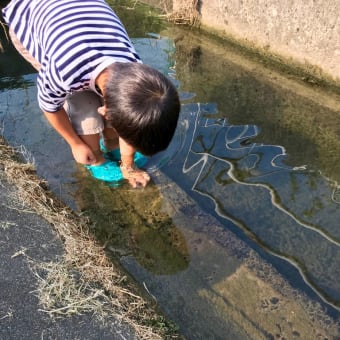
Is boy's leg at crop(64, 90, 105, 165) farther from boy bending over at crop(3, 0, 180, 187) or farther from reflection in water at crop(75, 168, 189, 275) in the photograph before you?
reflection in water at crop(75, 168, 189, 275)

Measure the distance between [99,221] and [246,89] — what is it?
72.0 inches

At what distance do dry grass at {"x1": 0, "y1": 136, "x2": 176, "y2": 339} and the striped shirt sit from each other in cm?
66

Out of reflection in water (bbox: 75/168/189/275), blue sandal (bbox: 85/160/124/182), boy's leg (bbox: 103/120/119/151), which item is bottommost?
reflection in water (bbox: 75/168/189/275)

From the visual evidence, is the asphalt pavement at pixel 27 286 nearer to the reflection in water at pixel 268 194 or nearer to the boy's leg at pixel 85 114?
the boy's leg at pixel 85 114

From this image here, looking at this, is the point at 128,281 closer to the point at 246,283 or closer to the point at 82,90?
the point at 246,283

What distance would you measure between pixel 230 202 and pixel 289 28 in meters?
1.88

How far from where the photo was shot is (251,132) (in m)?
3.29

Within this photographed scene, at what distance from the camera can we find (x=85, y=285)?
196 cm

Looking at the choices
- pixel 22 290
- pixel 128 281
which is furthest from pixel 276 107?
pixel 22 290

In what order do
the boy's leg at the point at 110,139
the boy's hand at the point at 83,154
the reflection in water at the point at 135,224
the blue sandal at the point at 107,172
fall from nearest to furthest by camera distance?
the reflection in water at the point at 135,224, the boy's hand at the point at 83,154, the blue sandal at the point at 107,172, the boy's leg at the point at 110,139

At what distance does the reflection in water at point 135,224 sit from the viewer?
2.39 meters

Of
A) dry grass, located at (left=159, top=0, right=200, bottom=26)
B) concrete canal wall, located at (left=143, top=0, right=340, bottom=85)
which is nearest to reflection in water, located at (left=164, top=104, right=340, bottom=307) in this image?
concrete canal wall, located at (left=143, top=0, right=340, bottom=85)

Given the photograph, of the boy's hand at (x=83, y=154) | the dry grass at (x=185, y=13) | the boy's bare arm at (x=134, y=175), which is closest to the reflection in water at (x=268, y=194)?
the boy's bare arm at (x=134, y=175)

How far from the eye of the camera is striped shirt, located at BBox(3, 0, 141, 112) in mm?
Result: 2123
